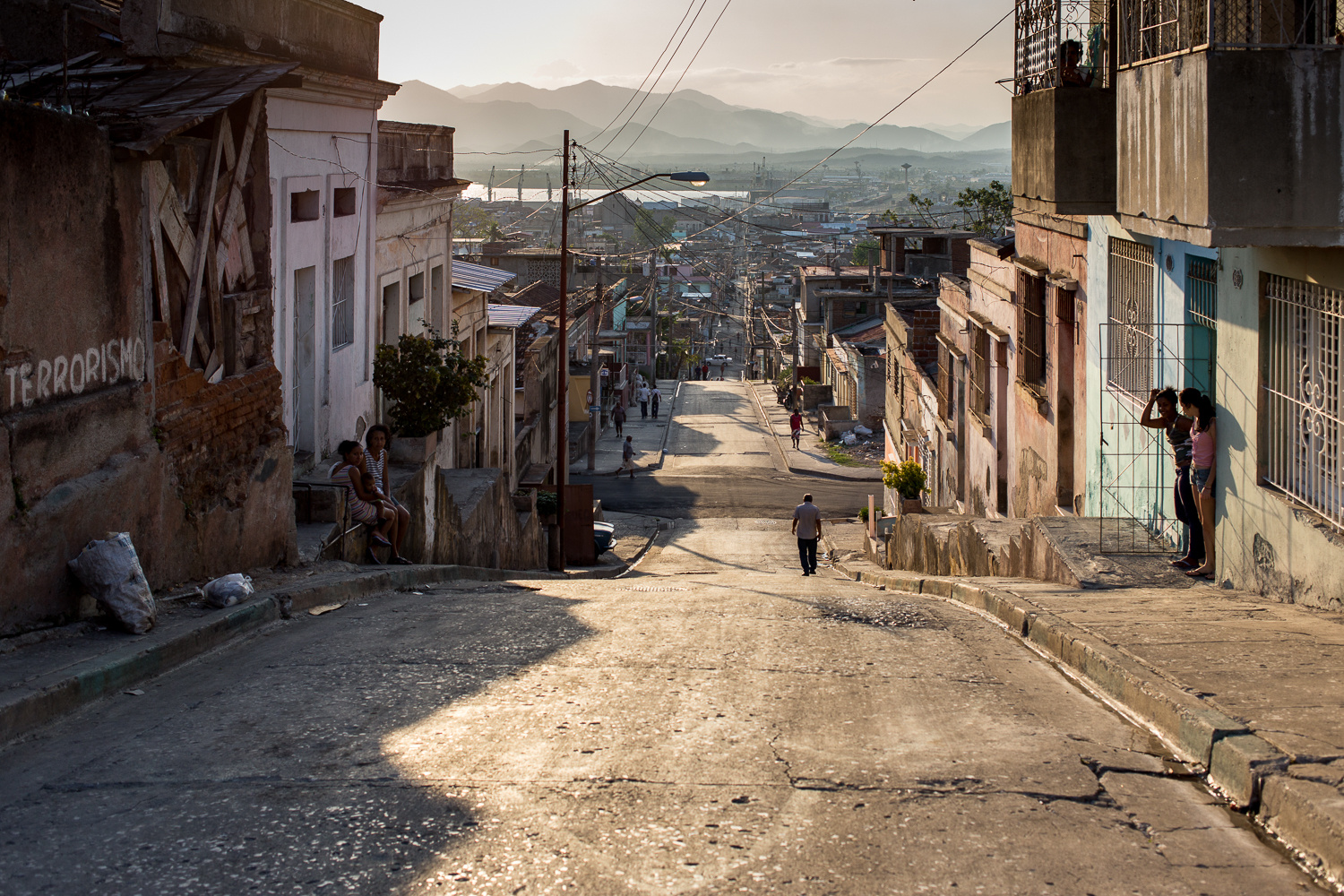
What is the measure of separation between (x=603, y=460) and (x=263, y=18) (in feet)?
93.8

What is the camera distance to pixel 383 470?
11.2 m

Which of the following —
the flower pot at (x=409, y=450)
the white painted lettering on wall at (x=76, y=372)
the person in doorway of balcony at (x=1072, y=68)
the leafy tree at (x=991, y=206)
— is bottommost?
the flower pot at (x=409, y=450)

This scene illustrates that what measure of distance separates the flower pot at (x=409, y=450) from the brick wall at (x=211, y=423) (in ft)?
15.7

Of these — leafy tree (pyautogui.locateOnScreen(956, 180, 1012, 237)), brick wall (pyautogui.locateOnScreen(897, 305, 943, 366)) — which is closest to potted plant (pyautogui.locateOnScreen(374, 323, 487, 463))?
brick wall (pyautogui.locateOnScreen(897, 305, 943, 366))

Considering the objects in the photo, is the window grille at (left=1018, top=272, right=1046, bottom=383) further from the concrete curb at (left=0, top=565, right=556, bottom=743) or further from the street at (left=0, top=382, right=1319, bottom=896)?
the concrete curb at (left=0, top=565, right=556, bottom=743)

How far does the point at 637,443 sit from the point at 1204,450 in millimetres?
34476

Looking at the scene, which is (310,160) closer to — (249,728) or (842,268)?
(249,728)

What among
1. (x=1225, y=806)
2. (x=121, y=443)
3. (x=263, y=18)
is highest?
(x=263, y=18)

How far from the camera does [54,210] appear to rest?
5.88 meters

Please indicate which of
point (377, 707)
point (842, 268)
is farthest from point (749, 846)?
point (842, 268)

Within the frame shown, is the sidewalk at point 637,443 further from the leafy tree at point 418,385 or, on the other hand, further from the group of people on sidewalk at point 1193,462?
the group of people on sidewalk at point 1193,462

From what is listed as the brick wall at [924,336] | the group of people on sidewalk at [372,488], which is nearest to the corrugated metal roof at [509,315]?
the brick wall at [924,336]

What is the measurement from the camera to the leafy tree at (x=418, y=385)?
46.8ft

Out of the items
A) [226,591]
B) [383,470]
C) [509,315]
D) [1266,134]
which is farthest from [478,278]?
[1266,134]
